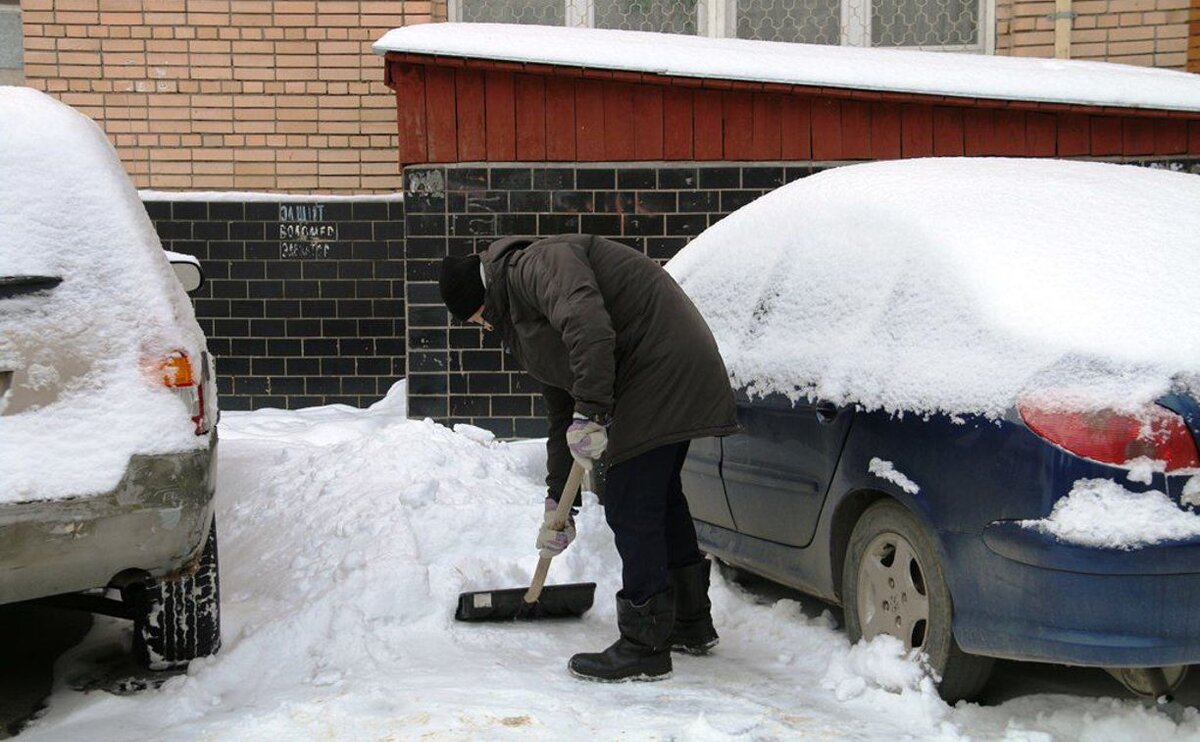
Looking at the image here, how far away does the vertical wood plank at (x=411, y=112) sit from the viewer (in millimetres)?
7520

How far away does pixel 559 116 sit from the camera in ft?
25.0

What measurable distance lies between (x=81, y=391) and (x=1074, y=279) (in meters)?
2.73

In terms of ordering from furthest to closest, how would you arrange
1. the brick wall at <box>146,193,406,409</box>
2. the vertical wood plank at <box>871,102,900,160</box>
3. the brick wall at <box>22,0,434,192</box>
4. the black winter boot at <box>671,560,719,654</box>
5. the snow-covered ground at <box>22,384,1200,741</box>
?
the brick wall at <box>22,0,434,192</box> < the brick wall at <box>146,193,406,409</box> < the vertical wood plank at <box>871,102,900,160</box> < the black winter boot at <box>671,560,719,654</box> < the snow-covered ground at <box>22,384,1200,741</box>

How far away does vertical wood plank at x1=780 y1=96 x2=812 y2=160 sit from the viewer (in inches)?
306

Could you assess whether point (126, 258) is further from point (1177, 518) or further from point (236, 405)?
point (236, 405)

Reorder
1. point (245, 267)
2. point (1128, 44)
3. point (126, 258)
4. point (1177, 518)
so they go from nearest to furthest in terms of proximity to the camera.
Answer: point (1177, 518)
point (126, 258)
point (245, 267)
point (1128, 44)

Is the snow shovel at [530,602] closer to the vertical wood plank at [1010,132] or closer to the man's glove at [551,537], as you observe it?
the man's glove at [551,537]

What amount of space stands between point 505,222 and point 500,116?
65 cm

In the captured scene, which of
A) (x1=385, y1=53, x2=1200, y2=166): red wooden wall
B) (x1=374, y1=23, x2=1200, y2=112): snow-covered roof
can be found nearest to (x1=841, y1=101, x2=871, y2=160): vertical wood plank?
(x1=385, y1=53, x2=1200, y2=166): red wooden wall

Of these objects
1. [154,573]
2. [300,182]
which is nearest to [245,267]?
[300,182]

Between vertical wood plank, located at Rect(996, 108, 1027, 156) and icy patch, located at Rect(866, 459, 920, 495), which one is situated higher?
vertical wood plank, located at Rect(996, 108, 1027, 156)

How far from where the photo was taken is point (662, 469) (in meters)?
4.02

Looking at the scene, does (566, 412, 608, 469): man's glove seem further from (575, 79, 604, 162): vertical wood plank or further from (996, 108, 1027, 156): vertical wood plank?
(996, 108, 1027, 156): vertical wood plank

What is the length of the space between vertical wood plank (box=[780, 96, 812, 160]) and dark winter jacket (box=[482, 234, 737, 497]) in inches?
156
